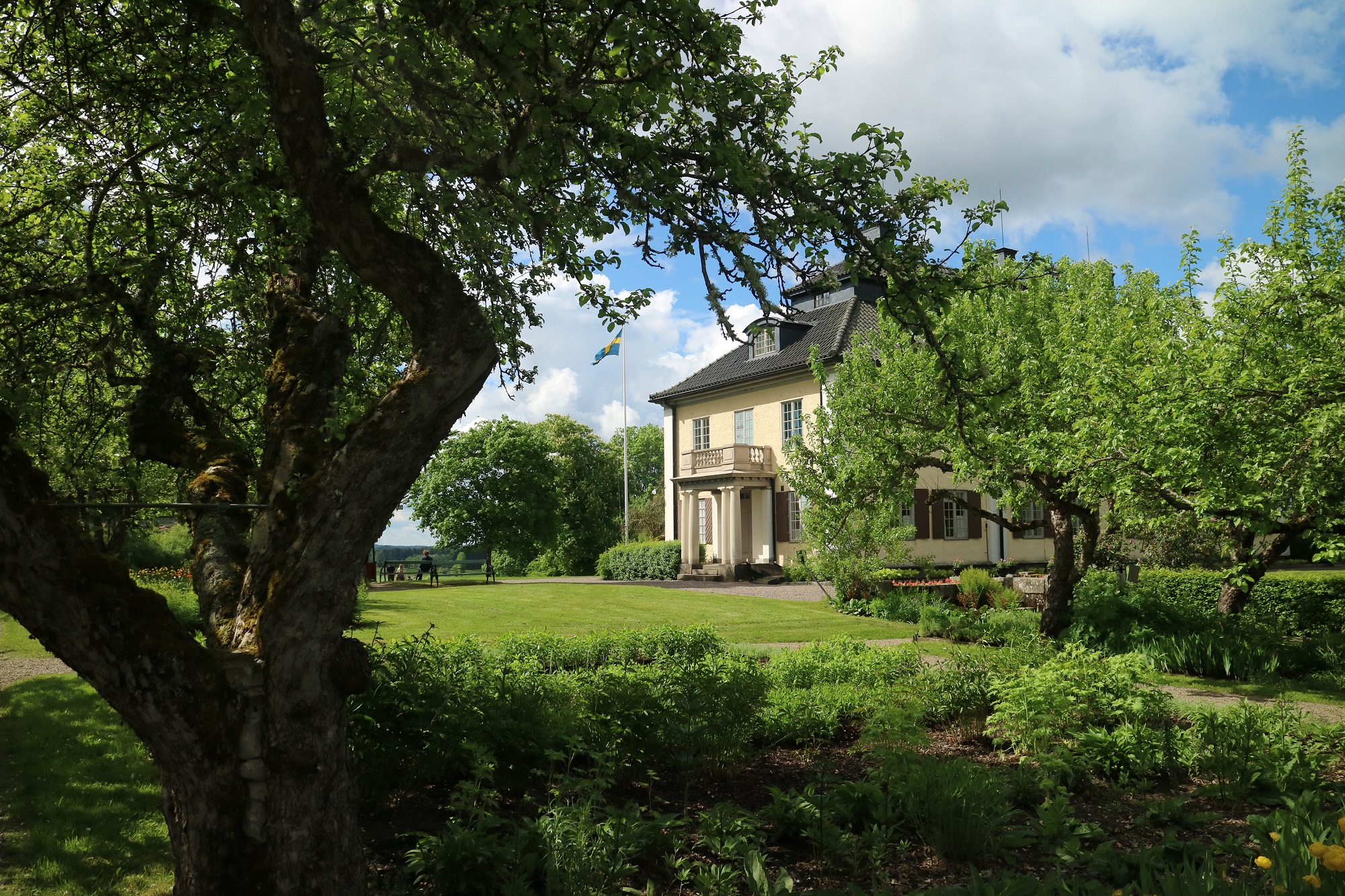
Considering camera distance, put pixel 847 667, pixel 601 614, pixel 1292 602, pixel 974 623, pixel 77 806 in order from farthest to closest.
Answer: pixel 601 614
pixel 974 623
pixel 1292 602
pixel 847 667
pixel 77 806

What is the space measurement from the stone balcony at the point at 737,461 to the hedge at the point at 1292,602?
18125 millimetres

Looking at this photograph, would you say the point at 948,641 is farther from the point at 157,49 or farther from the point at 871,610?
the point at 157,49

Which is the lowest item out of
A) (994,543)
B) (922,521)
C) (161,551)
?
(161,551)

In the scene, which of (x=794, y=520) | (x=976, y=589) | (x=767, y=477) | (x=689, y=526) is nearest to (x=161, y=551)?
(x=689, y=526)

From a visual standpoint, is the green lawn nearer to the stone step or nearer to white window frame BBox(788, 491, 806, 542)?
the stone step

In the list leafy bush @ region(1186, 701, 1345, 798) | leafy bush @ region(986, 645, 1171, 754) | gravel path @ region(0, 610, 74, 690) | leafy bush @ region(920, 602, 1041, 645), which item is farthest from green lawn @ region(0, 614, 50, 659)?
leafy bush @ region(1186, 701, 1345, 798)

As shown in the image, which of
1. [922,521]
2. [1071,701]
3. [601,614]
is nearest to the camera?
[1071,701]

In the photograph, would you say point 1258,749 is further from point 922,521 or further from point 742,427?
point 742,427

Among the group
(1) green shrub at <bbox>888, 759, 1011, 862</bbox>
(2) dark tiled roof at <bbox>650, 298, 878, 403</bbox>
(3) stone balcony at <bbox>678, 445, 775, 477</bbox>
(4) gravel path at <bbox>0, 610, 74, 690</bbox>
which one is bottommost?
(4) gravel path at <bbox>0, 610, 74, 690</bbox>

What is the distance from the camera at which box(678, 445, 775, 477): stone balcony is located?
3100cm

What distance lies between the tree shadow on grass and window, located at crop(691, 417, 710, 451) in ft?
88.8

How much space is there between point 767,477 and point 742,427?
2.60 meters

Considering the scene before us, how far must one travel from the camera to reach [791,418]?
31.0 metres

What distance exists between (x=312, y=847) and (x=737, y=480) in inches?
1103
